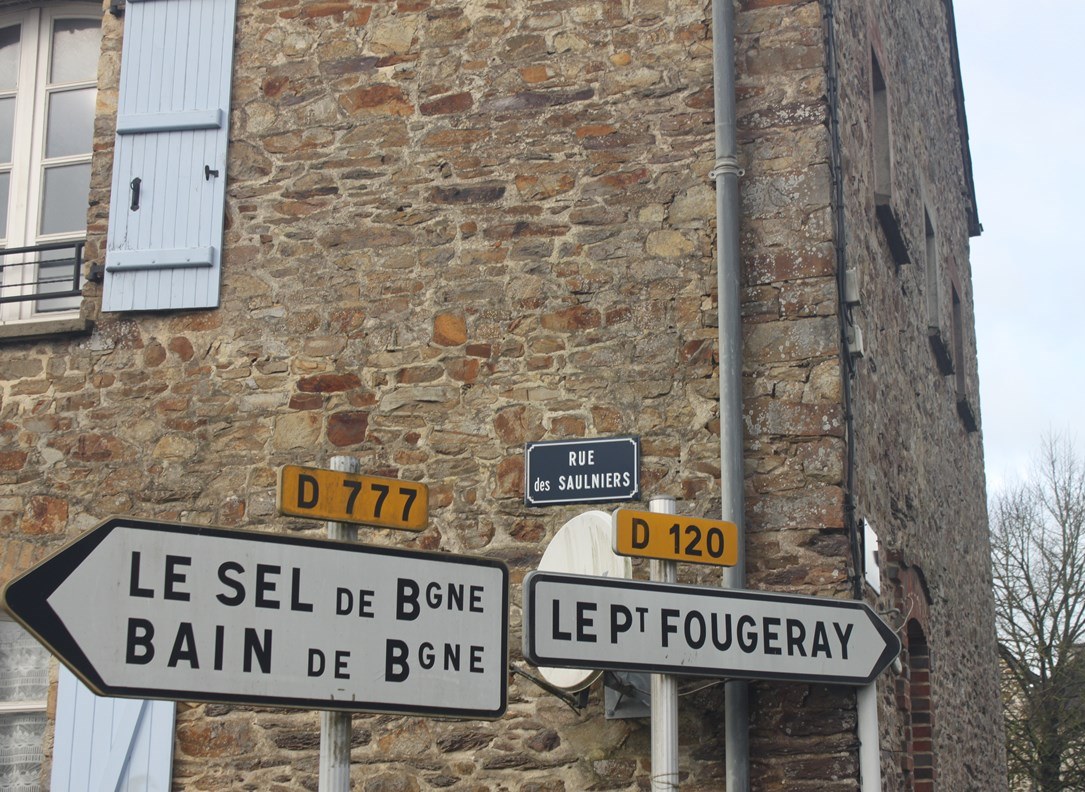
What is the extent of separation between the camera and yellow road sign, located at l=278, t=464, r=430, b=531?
10.7 feet

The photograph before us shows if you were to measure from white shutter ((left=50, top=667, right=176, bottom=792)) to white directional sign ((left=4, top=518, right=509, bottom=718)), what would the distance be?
3.69 metres

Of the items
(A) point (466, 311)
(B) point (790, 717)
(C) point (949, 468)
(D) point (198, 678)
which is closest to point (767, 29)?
(A) point (466, 311)

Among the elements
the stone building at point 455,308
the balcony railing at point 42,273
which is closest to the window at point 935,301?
the stone building at point 455,308

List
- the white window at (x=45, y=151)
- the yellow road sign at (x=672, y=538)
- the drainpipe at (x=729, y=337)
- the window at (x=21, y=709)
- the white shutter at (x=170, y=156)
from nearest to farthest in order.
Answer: the yellow road sign at (x=672, y=538), the drainpipe at (x=729, y=337), the window at (x=21, y=709), the white shutter at (x=170, y=156), the white window at (x=45, y=151)

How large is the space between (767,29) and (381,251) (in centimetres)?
210

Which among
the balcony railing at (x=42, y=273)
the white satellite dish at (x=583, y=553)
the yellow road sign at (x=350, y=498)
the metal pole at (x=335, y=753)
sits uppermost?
the balcony railing at (x=42, y=273)

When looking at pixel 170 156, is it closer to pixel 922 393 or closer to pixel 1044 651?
pixel 922 393

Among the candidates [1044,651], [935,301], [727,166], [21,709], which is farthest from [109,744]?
[1044,651]

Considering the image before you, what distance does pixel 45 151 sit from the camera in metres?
7.95

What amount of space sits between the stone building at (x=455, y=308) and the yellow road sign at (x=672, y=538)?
81.0 inches

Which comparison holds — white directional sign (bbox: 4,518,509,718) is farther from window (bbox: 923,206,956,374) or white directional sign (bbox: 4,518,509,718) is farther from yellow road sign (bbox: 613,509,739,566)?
window (bbox: 923,206,956,374)

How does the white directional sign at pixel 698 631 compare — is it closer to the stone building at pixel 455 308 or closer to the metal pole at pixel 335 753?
the metal pole at pixel 335 753

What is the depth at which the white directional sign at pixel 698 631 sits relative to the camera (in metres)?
3.78

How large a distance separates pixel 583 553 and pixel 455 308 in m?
1.63
